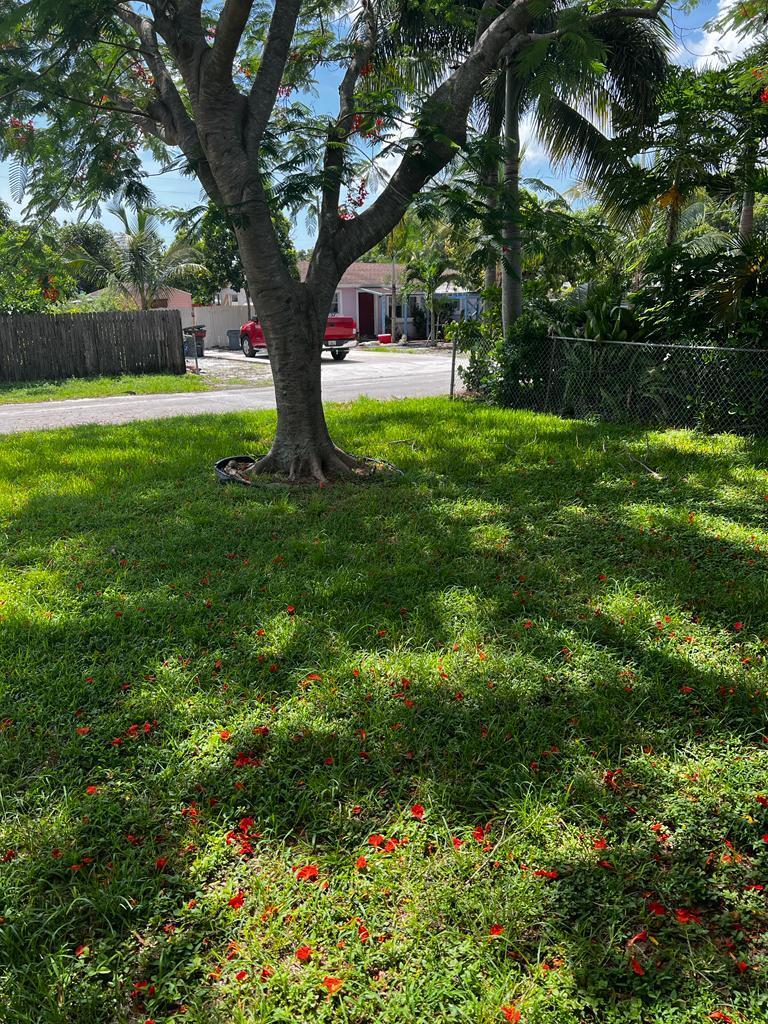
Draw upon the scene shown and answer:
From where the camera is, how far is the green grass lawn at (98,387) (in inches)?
563

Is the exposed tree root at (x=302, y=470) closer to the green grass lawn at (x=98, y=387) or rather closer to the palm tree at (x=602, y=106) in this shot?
the palm tree at (x=602, y=106)

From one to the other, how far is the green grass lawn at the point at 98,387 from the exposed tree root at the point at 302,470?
29.2ft

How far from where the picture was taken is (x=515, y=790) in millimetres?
2613

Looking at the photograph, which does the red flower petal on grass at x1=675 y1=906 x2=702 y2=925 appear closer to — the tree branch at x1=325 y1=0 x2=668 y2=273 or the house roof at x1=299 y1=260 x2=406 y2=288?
the tree branch at x1=325 y1=0 x2=668 y2=273

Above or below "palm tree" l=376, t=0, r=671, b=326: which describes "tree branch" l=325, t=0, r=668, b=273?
below

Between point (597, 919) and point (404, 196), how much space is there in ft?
19.3

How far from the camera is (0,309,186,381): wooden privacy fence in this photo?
16500mm

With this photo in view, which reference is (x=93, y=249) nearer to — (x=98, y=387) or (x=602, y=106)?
(x=98, y=387)

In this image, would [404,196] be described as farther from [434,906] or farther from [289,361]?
[434,906]

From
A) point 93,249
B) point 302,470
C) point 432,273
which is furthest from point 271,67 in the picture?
point 93,249

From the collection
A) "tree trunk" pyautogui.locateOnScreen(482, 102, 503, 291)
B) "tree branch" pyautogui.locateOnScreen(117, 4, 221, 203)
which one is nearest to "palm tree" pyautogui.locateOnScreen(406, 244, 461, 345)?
"tree branch" pyautogui.locateOnScreen(117, 4, 221, 203)

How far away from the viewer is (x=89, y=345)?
1730cm

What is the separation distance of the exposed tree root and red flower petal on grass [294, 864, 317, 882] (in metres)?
4.50

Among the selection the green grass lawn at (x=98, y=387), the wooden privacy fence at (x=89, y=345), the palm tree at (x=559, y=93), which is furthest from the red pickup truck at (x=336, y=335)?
the palm tree at (x=559, y=93)
